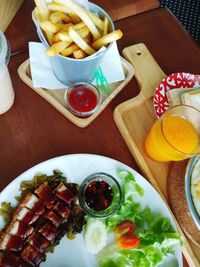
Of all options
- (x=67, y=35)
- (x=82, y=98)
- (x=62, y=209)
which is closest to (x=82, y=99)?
(x=82, y=98)

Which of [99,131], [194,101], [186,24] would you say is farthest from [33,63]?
[186,24]

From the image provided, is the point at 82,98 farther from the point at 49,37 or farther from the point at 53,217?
the point at 53,217

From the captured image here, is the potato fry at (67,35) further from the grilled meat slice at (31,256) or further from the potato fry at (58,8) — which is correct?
the grilled meat slice at (31,256)

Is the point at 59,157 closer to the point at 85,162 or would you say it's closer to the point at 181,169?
the point at 85,162

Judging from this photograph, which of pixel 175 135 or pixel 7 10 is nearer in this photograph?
pixel 175 135

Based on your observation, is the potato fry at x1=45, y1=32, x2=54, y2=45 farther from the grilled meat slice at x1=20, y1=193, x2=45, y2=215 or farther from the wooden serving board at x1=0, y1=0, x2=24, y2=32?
the grilled meat slice at x1=20, y1=193, x2=45, y2=215

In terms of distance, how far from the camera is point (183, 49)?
1330 mm

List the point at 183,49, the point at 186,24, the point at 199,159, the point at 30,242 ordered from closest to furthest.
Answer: the point at 30,242, the point at 199,159, the point at 183,49, the point at 186,24

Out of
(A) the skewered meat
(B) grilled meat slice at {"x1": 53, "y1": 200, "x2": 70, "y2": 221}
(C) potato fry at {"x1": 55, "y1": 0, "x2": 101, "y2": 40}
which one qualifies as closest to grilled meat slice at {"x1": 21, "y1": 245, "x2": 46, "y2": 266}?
(A) the skewered meat

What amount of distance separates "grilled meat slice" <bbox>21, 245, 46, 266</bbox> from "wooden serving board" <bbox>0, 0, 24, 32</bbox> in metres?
0.68

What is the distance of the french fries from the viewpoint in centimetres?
101

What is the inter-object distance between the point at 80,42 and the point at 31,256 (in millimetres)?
566

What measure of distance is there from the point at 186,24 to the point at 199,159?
1045 millimetres

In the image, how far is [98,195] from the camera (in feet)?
3.57
